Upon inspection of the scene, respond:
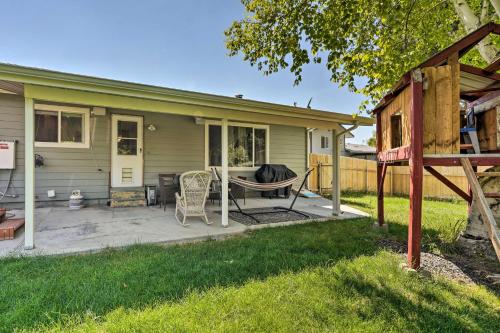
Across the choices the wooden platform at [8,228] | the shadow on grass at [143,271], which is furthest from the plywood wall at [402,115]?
the wooden platform at [8,228]

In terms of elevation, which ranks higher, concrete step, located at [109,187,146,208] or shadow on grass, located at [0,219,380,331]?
concrete step, located at [109,187,146,208]

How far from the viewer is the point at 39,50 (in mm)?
8367

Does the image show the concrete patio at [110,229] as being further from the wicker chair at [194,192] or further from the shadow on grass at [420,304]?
the shadow on grass at [420,304]

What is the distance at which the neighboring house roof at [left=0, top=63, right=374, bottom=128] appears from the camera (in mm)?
3088

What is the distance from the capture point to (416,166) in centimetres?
288

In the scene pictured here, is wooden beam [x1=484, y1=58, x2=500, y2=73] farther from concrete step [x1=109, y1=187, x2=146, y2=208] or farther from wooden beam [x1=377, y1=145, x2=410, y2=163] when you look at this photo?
concrete step [x1=109, y1=187, x2=146, y2=208]

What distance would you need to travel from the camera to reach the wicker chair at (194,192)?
4648mm

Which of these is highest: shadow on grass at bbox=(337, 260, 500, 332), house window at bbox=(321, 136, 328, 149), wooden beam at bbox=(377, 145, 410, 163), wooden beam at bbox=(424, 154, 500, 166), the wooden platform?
house window at bbox=(321, 136, 328, 149)

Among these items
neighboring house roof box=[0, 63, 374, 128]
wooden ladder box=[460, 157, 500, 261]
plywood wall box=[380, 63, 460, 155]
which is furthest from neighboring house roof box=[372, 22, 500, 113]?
neighboring house roof box=[0, 63, 374, 128]

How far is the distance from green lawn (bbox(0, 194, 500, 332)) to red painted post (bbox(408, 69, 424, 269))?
11.8 inches

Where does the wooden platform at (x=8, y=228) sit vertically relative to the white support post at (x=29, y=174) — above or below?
below

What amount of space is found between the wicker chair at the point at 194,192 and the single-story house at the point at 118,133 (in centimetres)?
37

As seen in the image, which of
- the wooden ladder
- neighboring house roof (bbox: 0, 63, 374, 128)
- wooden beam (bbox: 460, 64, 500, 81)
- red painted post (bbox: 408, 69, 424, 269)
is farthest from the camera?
wooden beam (bbox: 460, 64, 500, 81)

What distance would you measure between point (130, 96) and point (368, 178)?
416 inches
